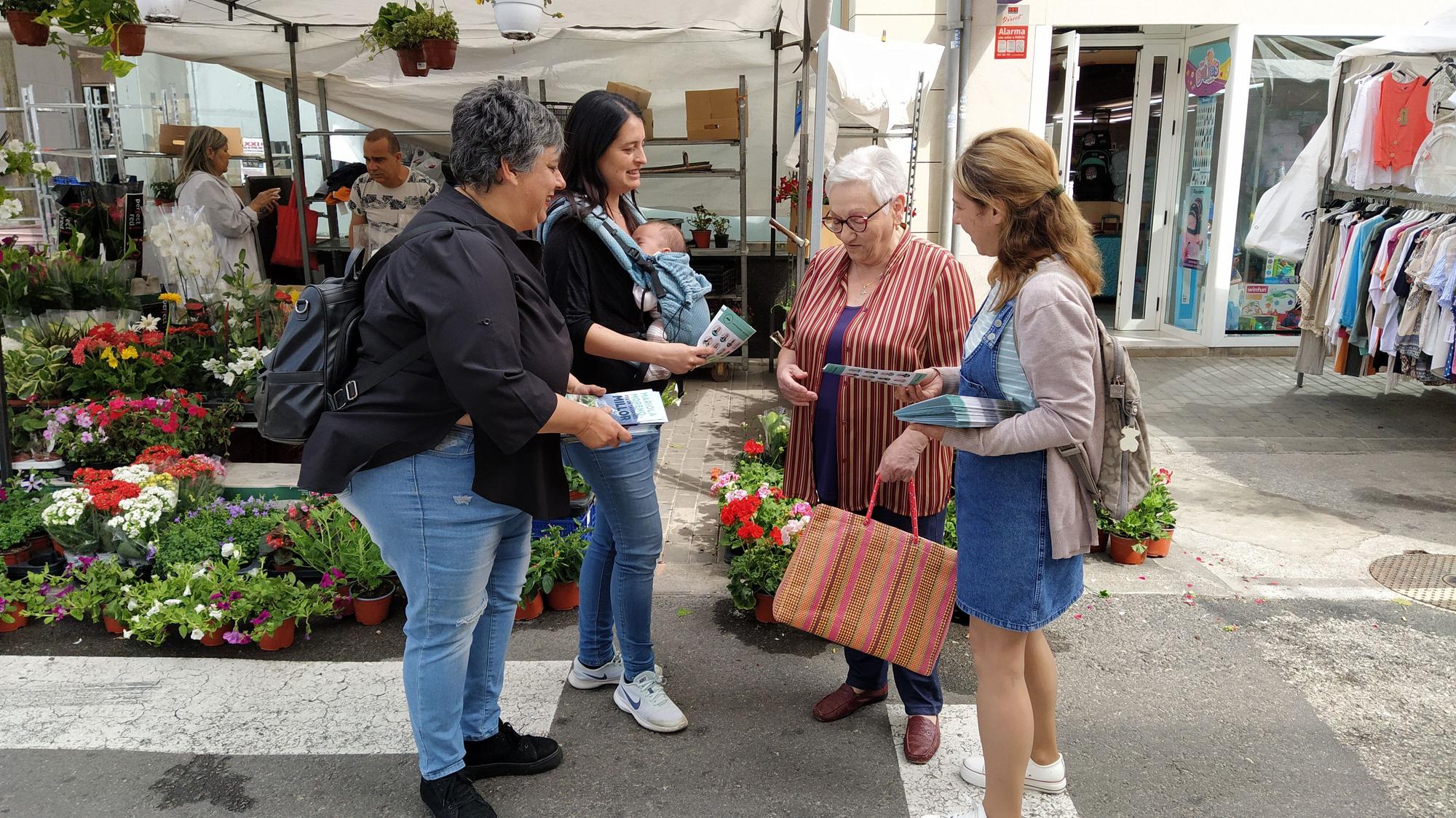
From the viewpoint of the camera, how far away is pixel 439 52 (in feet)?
20.5

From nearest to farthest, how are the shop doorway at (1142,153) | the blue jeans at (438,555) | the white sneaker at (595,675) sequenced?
the blue jeans at (438,555)
the white sneaker at (595,675)
the shop doorway at (1142,153)

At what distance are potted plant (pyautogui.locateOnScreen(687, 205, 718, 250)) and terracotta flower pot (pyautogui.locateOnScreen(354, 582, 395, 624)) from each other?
5200 mm

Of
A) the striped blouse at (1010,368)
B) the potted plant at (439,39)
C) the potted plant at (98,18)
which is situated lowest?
the striped blouse at (1010,368)

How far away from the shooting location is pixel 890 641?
267 centimetres

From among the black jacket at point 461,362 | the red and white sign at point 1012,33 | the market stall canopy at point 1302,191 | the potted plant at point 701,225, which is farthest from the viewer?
the potted plant at point 701,225

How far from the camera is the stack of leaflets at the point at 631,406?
2.57 m

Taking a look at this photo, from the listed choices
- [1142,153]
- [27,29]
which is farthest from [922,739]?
[1142,153]

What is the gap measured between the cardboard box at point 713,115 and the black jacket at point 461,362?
5716mm

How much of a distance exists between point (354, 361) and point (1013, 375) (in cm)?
152

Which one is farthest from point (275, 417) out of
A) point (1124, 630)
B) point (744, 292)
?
point (744, 292)

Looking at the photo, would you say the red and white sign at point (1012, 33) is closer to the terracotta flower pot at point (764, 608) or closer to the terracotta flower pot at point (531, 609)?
the terracotta flower pot at point (764, 608)

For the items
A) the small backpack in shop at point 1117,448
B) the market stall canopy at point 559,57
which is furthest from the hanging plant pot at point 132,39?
the small backpack in shop at point 1117,448

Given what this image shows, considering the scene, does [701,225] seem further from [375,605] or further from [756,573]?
[375,605]

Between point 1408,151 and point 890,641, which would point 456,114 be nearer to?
point 890,641
